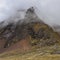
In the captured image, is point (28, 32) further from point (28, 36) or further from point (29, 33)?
point (28, 36)

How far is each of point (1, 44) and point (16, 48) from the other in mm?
12511

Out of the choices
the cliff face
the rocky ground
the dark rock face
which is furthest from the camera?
the dark rock face

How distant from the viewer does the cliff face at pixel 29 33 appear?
396 ft

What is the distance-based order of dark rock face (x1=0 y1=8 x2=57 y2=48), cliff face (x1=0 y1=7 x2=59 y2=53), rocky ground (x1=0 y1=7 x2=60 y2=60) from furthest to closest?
dark rock face (x1=0 y1=8 x2=57 y2=48), cliff face (x1=0 y1=7 x2=59 y2=53), rocky ground (x1=0 y1=7 x2=60 y2=60)

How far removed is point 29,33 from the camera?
128500 mm

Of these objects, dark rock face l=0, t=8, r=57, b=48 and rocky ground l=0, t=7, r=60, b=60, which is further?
dark rock face l=0, t=8, r=57, b=48

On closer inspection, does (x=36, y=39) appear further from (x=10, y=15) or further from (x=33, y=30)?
(x=10, y=15)

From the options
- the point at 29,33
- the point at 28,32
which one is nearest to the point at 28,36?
the point at 29,33

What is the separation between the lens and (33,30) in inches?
5172

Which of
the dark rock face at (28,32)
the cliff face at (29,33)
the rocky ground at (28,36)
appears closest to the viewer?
the rocky ground at (28,36)

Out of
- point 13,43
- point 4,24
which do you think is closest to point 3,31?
point 4,24

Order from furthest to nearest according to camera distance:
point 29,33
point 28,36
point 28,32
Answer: point 28,32, point 29,33, point 28,36

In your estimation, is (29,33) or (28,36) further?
(29,33)

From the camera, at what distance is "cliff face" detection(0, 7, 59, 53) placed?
396 feet
